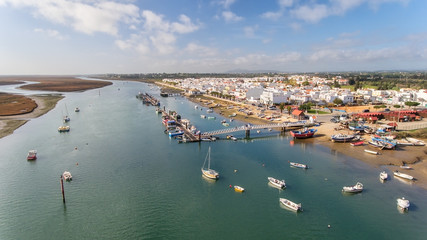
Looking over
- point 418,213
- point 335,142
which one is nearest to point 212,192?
point 418,213

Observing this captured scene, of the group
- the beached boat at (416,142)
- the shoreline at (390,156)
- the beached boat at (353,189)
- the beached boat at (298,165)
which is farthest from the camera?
the beached boat at (416,142)

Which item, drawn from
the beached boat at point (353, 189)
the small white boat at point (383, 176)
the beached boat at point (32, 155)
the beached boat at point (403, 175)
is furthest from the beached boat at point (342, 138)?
the beached boat at point (32, 155)

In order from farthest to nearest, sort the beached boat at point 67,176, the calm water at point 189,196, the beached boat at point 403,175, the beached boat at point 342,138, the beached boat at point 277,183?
1. the beached boat at point 342,138
2. the beached boat at point 403,175
3. the beached boat at point 67,176
4. the beached boat at point 277,183
5. the calm water at point 189,196

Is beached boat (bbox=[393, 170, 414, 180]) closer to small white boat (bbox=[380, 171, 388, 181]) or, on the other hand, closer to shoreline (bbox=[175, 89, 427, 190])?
shoreline (bbox=[175, 89, 427, 190])

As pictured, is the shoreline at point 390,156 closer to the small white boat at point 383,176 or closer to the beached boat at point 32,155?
the small white boat at point 383,176

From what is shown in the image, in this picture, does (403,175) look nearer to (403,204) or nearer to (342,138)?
(403,204)

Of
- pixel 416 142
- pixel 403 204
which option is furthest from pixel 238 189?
pixel 416 142

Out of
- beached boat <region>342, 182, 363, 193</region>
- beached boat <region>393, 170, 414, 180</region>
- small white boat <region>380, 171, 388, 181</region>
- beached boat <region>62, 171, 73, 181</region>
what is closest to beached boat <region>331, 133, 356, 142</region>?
beached boat <region>393, 170, 414, 180</region>

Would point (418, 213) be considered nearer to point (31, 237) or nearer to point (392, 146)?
point (392, 146)
